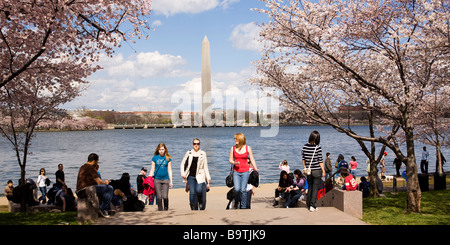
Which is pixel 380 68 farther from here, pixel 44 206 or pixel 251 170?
pixel 44 206

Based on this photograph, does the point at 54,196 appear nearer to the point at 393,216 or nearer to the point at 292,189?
the point at 292,189

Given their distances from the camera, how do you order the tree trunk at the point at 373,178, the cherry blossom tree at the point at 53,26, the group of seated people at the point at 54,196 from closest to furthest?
1. the cherry blossom tree at the point at 53,26
2. the group of seated people at the point at 54,196
3. the tree trunk at the point at 373,178

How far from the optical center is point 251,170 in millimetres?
10578

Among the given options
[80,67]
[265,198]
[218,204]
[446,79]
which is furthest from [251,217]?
[265,198]

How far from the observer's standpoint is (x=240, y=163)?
9.70 meters

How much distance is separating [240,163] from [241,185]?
22.9 inches

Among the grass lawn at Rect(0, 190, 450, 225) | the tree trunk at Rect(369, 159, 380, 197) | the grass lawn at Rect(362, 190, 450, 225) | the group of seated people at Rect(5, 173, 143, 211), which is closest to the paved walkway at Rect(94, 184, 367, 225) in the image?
the grass lawn at Rect(0, 190, 450, 225)

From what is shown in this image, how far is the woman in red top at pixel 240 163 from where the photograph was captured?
31.6ft

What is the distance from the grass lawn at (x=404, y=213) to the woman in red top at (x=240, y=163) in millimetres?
2814

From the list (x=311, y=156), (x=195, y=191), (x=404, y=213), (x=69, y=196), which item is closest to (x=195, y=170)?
(x=195, y=191)

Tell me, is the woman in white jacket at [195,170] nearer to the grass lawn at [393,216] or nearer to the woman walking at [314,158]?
the woman walking at [314,158]

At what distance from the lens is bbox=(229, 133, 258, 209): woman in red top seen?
9633 millimetres

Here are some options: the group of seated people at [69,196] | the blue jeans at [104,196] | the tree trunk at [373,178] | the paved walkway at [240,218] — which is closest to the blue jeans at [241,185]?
the paved walkway at [240,218]

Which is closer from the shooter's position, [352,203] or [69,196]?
[352,203]
